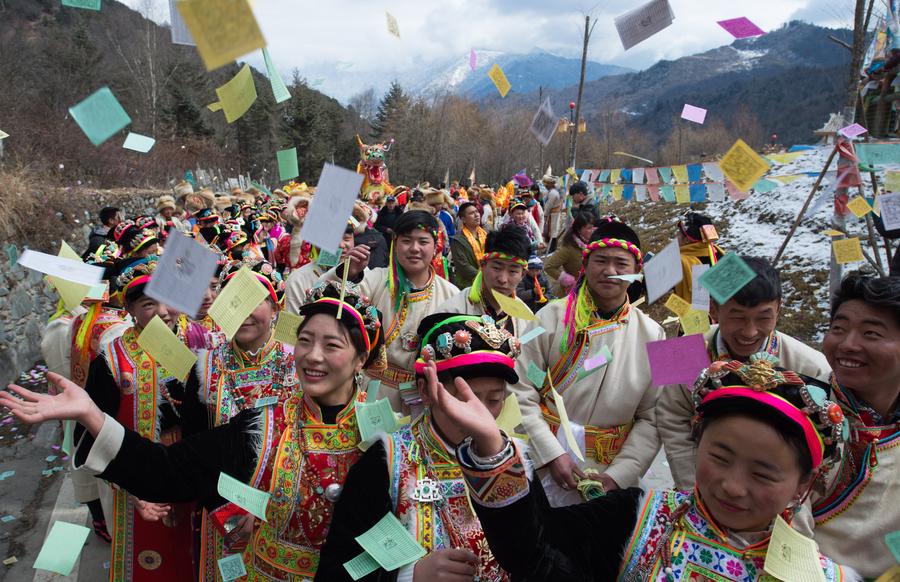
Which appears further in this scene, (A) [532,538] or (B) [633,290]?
(B) [633,290]

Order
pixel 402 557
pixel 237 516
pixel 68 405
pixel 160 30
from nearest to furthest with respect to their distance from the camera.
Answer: pixel 402 557, pixel 68 405, pixel 237 516, pixel 160 30

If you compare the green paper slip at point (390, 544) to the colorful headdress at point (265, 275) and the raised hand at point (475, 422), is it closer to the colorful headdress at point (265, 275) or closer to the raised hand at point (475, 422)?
the raised hand at point (475, 422)

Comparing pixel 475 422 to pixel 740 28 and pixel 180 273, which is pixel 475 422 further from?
pixel 740 28

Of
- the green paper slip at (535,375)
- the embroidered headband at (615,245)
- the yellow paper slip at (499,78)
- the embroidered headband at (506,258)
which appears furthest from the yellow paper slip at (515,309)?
the yellow paper slip at (499,78)

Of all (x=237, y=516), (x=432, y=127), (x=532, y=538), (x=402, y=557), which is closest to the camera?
(x=532, y=538)

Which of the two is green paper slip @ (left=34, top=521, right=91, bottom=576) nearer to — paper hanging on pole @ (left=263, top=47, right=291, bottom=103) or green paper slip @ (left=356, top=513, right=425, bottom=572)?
green paper slip @ (left=356, top=513, right=425, bottom=572)

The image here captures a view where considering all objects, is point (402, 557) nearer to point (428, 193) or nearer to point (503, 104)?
point (428, 193)

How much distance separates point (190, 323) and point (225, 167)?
28652 millimetres

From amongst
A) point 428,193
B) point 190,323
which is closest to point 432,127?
point 428,193

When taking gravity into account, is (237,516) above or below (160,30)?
below

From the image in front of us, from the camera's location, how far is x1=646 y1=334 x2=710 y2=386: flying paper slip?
8.20 feet

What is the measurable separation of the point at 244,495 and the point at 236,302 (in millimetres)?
802

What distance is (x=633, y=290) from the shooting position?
3.62 meters

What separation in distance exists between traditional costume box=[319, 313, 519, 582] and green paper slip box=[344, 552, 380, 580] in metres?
0.03
